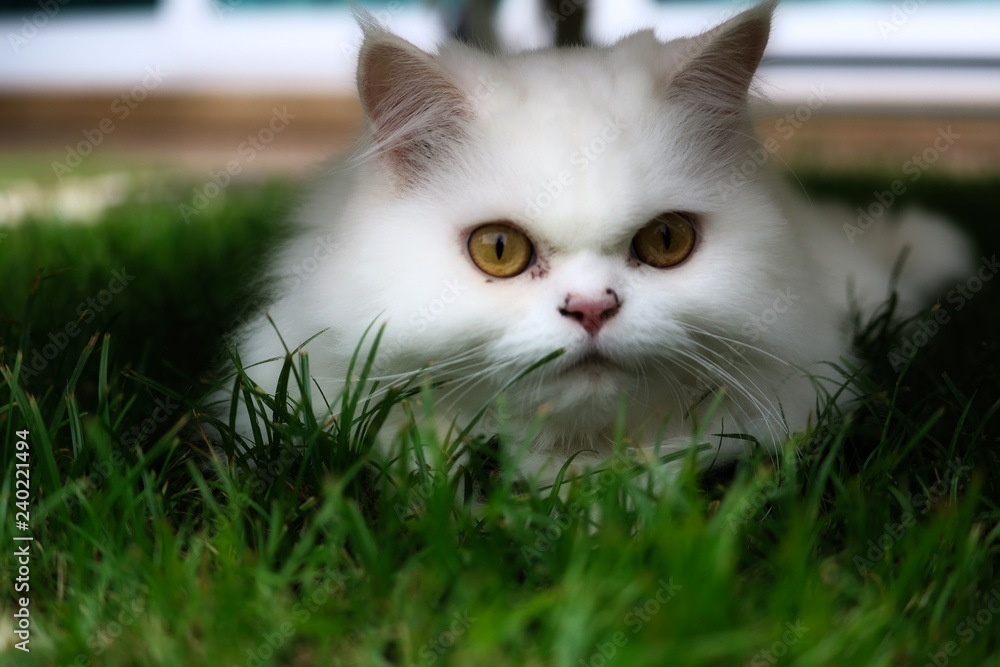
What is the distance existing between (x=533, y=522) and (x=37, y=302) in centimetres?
217

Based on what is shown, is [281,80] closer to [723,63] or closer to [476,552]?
[723,63]

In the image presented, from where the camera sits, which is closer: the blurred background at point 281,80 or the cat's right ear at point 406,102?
the cat's right ear at point 406,102

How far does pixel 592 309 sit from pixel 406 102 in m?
0.64

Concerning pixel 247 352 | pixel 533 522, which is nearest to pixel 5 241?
pixel 247 352

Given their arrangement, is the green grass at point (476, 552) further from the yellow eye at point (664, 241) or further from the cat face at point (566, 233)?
the yellow eye at point (664, 241)

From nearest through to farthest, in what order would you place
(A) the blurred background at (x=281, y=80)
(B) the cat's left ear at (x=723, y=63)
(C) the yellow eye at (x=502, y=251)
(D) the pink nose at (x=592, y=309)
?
1. (D) the pink nose at (x=592, y=309)
2. (C) the yellow eye at (x=502, y=251)
3. (B) the cat's left ear at (x=723, y=63)
4. (A) the blurred background at (x=281, y=80)

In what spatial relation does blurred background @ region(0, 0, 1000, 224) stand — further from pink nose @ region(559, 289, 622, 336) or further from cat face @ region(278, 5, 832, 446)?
pink nose @ region(559, 289, 622, 336)

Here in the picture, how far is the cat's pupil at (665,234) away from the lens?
5.34ft

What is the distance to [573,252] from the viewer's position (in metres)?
1.56

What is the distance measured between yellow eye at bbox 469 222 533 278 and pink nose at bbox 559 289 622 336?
0.49ft

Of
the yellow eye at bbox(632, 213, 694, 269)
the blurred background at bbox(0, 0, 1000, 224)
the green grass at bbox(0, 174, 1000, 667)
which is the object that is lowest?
the green grass at bbox(0, 174, 1000, 667)

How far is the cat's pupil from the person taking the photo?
1.63 meters

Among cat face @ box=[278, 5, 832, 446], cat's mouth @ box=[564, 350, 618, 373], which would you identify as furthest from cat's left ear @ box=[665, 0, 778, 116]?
cat's mouth @ box=[564, 350, 618, 373]

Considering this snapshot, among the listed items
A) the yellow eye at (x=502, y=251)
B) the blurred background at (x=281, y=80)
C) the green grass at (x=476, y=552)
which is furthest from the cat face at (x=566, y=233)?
the blurred background at (x=281, y=80)
